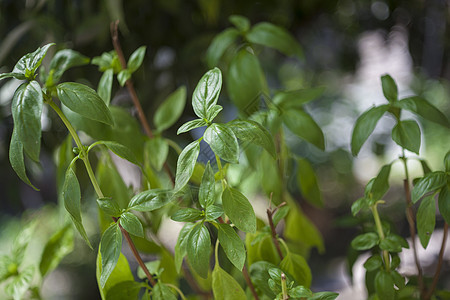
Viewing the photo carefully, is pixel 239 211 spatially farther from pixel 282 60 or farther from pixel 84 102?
pixel 282 60

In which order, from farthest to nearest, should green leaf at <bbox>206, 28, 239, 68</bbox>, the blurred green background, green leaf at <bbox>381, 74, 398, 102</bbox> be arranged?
the blurred green background, green leaf at <bbox>206, 28, 239, 68</bbox>, green leaf at <bbox>381, 74, 398, 102</bbox>

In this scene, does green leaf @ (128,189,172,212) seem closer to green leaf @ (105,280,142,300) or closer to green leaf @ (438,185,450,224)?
green leaf @ (105,280,142,300)

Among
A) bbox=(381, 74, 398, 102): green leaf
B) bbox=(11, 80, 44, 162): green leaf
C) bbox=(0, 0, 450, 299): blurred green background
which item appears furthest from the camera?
bbox=(0, 0, 450, 299): blurred green background

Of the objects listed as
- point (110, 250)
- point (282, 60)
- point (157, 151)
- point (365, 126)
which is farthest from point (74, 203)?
point (282, 60)

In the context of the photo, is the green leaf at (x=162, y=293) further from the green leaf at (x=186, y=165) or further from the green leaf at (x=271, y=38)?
the green leaf at (x=271, y=38)

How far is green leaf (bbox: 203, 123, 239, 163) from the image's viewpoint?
11.1 inches

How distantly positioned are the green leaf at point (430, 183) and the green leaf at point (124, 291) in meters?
0.24

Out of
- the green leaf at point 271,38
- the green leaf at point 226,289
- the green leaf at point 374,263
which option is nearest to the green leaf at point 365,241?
the green leaf at point 374,263

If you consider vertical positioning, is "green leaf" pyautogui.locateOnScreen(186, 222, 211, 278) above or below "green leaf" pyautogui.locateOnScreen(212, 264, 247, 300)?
above

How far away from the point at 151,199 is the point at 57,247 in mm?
198

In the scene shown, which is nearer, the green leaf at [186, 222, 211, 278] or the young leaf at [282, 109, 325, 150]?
the green leaf at [186, 222, 211, 278]

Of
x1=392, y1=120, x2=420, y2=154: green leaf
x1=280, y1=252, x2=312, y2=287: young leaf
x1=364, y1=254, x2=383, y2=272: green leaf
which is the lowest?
x1=280, y1=252, x2=312, y2=287: young leaf

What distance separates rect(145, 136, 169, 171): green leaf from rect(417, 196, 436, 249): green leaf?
9.4 inches

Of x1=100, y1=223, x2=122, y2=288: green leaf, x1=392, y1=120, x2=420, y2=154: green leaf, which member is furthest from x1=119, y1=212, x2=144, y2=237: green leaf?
x1=392, y1=120, x2=420, y2=154: green leaf
